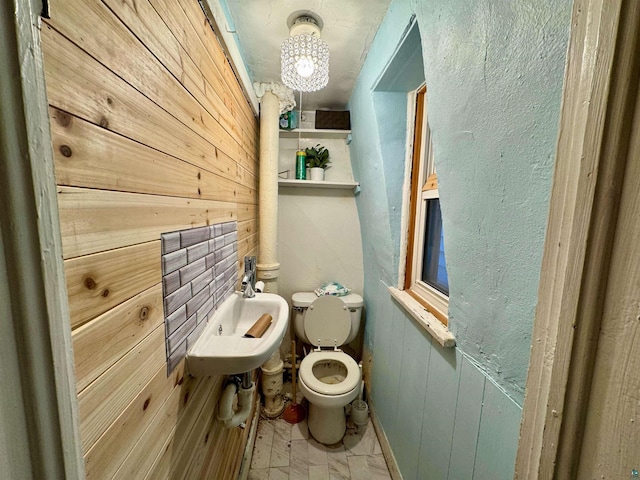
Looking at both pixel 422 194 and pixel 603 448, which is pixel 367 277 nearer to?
pixel 422 194

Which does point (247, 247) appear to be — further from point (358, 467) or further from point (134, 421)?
point (358, 467)

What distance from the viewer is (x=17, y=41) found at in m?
0.25

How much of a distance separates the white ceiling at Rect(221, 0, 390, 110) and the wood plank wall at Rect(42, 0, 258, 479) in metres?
0.37

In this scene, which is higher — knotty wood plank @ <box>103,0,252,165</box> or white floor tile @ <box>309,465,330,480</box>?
knotty wood plank @ <box>103,0,252,165</box>

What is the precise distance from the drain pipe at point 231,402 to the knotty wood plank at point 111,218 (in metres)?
0.72

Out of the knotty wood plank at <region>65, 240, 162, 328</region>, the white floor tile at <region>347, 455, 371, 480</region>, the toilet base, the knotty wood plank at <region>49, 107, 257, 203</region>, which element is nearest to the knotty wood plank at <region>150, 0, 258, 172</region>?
the knotty wood plank at <region>49, 107, 257, 203</region>

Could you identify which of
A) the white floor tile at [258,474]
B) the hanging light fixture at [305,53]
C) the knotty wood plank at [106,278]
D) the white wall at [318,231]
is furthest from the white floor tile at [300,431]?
the hanging light fixture at [305,53]

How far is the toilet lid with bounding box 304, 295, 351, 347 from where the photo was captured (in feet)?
6.15

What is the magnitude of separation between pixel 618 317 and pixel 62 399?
27.7 inches

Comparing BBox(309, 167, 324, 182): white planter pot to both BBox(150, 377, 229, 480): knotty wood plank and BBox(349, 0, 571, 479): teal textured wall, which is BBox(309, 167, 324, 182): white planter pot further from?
BBox(150, 377, 229, 480): knotty wood plank

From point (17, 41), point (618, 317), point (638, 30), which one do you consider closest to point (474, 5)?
point (638, 30)

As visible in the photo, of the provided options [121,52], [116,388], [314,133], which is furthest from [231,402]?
[314,133]

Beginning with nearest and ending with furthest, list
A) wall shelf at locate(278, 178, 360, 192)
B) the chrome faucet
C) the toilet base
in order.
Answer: the chrome faucet
the toilet base
wall shelf at locate(278, 178, 360, 192)

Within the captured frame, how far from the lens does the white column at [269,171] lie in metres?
1.61
